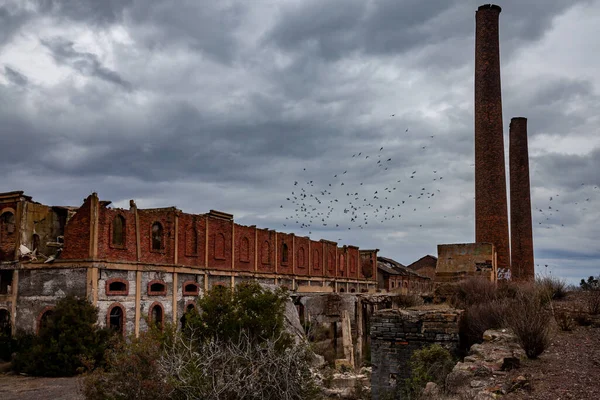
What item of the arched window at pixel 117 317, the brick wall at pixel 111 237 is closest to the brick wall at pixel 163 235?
the brick wall at pixel 111 237

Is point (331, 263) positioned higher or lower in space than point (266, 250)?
lower

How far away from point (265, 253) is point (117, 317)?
1332 centimetres

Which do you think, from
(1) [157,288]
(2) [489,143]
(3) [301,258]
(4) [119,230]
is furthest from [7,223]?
(2) [489,143]

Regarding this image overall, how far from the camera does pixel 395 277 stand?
5719 cm

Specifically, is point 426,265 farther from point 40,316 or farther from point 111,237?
point 40,316

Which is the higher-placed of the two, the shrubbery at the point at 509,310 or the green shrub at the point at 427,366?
the shrubbery at the point at 509,310

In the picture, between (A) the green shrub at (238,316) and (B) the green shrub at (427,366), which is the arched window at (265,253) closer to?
(A) the green shrub at (238,316)

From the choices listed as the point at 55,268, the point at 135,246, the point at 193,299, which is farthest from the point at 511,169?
Result: the point at 55,268

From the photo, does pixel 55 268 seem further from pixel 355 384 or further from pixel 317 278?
pixel 317 278

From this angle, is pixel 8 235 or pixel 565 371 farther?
pixel 8 235

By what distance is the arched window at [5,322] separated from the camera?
2194 cm

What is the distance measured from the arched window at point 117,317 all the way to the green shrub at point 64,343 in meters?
1.47

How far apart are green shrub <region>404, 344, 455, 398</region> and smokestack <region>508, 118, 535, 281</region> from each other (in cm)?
2610

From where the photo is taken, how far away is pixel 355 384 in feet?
57.1
